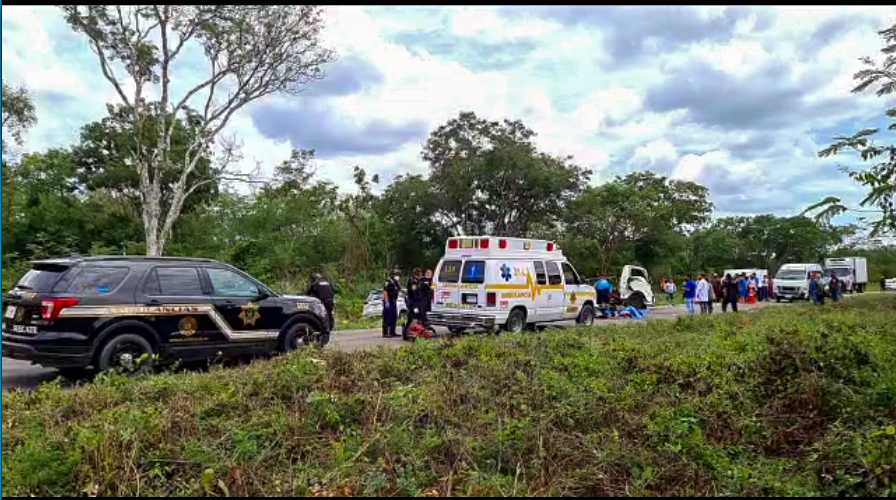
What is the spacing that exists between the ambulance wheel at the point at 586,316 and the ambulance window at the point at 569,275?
2.83 feet

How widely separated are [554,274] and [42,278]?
11.7 m

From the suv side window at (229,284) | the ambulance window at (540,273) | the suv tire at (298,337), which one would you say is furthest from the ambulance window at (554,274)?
the suv side window at (229,284)

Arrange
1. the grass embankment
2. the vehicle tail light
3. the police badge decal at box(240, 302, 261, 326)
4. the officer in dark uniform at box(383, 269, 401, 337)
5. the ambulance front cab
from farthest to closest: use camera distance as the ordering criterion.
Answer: the officer in dark uniform at box(383, 269, 401, 337)
the ambulance front cab
the police badge decal at box(240, 302, 261, 326)
the vehicle tail light
the grass embankment

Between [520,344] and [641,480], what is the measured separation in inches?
225

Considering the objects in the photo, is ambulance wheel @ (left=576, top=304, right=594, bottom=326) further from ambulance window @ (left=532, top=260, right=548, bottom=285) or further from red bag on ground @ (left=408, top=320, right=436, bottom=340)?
red bag on ground @ (left=408, top=320, right=436, bottom=340)

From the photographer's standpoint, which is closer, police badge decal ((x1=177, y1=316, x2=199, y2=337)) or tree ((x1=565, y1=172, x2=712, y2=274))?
police badge decal ((x1=177, y1=316, x2=199, y2=337))

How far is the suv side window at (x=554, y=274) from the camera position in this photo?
56.0ft

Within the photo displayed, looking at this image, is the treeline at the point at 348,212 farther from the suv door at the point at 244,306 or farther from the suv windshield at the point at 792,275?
the suv door at the point at 244,306

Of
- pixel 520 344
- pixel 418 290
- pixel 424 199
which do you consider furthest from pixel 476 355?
pixel 424 199

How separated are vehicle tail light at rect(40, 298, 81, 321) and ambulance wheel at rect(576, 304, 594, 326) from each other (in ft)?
42.9

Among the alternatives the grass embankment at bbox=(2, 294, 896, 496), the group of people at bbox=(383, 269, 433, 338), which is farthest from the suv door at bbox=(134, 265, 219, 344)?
the group of people at bbox=(383, 269, 433, 338)

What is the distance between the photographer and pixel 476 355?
935 cm

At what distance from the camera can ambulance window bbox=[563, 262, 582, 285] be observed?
58.2 ft

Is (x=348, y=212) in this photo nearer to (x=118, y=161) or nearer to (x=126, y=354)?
(x=118, y=161)
